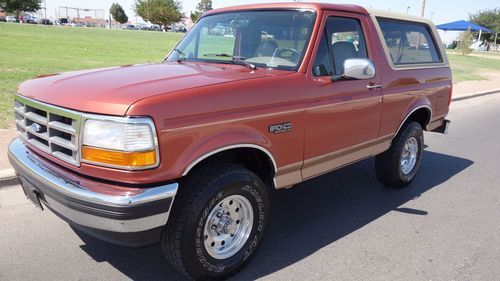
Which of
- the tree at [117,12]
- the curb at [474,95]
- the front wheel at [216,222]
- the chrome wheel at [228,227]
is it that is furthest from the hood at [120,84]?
the tree at [117,12]

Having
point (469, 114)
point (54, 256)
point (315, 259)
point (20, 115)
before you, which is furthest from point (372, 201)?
point (469, 114)

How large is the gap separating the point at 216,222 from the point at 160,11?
4084 inches

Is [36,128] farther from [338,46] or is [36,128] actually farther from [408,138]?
[408,138]

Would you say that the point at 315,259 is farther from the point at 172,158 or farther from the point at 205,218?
the point at 172,158

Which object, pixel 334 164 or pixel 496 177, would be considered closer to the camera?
pixel 334 164

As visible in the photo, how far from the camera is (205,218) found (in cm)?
296

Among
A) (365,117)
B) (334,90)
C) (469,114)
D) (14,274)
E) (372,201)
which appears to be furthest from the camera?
(469,114)

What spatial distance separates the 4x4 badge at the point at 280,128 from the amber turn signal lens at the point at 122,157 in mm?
988

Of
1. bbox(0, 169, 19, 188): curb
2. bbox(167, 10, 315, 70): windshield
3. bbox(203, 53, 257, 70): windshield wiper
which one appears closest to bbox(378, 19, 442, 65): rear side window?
bbox(167, 10, 315, 70): windshield

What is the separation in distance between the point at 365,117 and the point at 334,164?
59 centimetres

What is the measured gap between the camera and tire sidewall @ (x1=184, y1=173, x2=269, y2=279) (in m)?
2.93

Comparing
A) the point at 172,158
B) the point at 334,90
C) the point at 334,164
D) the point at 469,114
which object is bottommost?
the point at 469,114

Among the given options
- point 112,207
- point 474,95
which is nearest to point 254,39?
point 112,207

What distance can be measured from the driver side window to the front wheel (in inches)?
48.1
